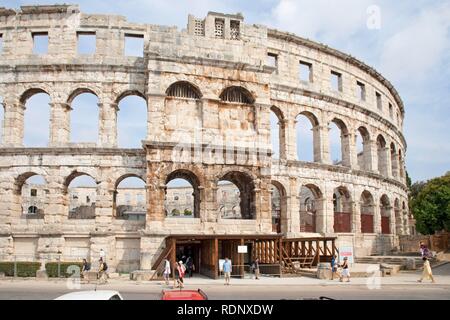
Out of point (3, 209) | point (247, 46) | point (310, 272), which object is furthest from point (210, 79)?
point (3, 209)

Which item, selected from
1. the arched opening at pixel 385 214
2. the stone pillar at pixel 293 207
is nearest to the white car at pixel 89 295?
the stone pillar at pixel 293 207

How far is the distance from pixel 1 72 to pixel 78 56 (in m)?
4.81

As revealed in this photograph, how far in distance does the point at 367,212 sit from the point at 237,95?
1558 cm

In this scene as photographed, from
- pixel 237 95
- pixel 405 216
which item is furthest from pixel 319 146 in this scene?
pixel 405 216

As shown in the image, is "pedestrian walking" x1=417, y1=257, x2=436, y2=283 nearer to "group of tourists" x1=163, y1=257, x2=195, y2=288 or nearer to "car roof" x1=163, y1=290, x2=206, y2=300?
"group of tourists" x1=163, y1=257, x2=195, y2=288

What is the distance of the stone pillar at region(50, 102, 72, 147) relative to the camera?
997 inches

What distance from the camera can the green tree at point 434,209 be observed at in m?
32.0

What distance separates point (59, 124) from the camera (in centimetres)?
2544

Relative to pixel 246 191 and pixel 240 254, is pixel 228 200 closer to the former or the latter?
pixel 246 191

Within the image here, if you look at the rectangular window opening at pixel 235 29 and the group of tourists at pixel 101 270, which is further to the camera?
the rectangular window opening at pixel 235 29

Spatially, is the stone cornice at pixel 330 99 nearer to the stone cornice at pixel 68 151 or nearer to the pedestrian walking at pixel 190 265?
the stone cornice at pixel 68 151

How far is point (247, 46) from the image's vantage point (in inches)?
1036

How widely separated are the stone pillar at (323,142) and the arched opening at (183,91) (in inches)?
407
